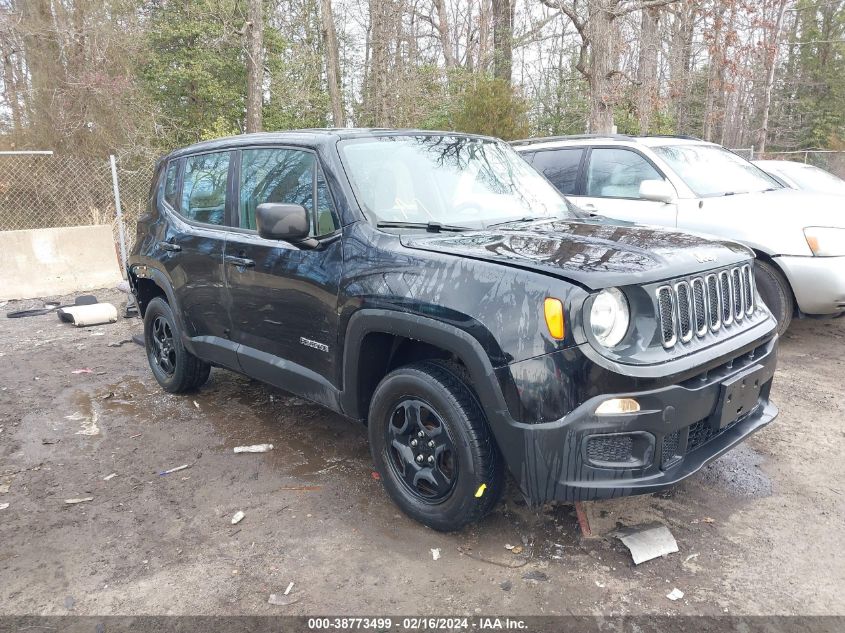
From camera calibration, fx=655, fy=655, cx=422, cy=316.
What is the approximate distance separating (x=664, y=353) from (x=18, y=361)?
20.7 ft

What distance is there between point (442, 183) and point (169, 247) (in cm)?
224

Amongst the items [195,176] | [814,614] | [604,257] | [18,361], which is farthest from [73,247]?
[814,614]

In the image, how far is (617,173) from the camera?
263 inches

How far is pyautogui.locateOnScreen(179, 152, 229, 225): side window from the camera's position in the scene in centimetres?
439

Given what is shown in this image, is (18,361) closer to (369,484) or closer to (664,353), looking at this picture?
(369,484)

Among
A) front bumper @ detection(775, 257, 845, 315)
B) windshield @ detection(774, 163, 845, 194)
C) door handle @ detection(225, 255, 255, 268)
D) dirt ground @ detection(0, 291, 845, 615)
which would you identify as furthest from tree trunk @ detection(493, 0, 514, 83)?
door handle @ detection(225, 255, 255, 268)

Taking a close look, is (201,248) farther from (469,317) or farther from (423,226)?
(469,317)

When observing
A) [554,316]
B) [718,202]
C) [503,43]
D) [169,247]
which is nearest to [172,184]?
[169,247]

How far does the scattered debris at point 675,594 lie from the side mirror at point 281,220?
2.35 metres

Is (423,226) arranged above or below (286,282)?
above

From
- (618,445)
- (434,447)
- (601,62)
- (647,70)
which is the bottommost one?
(434,447)

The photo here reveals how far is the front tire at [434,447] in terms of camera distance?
2834 millimetres

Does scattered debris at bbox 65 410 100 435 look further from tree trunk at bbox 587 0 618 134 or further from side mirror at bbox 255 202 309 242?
tree trunk at bbox 587 0 618 134

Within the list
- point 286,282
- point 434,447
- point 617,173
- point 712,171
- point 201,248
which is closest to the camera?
point 434,447
